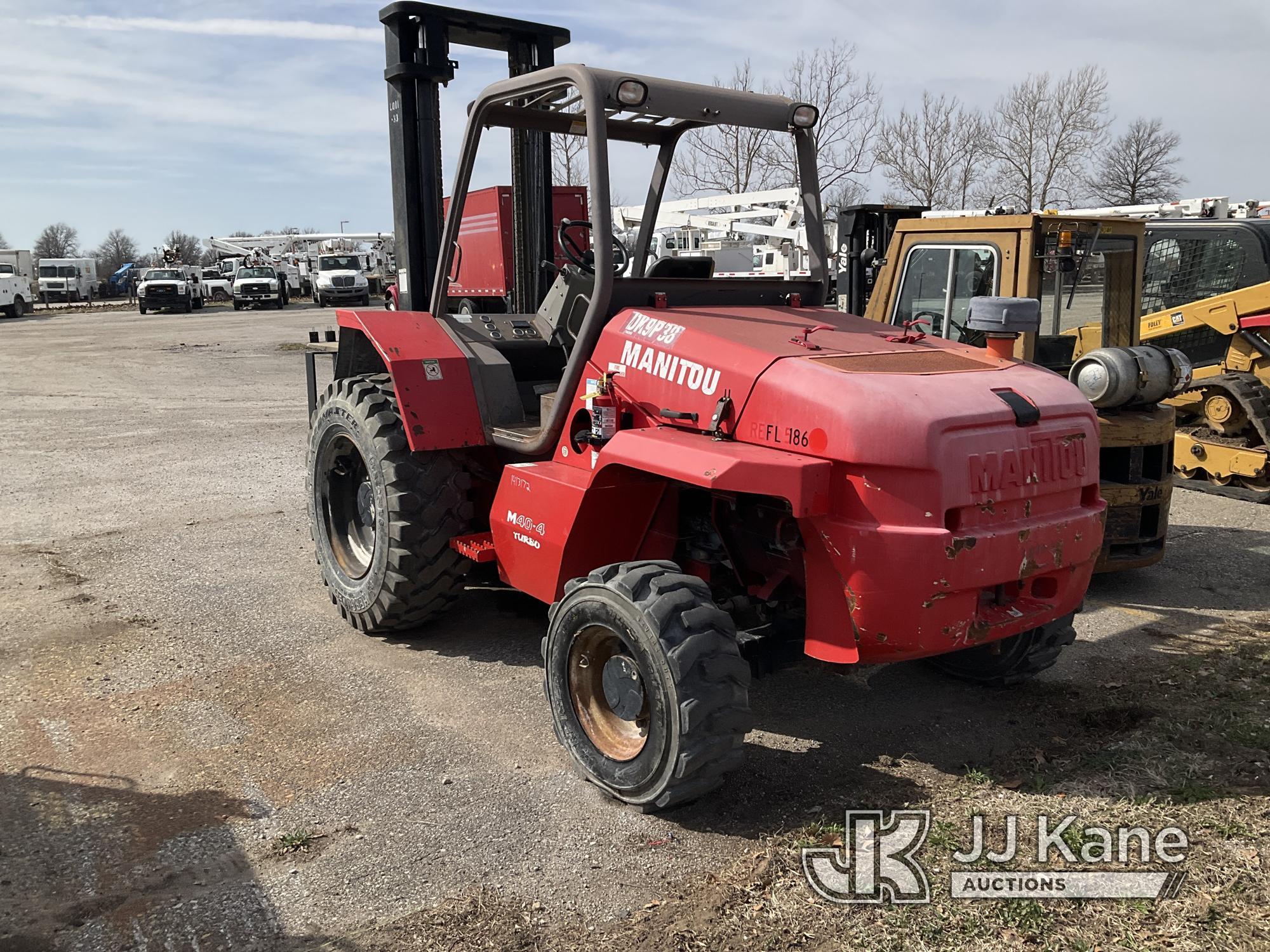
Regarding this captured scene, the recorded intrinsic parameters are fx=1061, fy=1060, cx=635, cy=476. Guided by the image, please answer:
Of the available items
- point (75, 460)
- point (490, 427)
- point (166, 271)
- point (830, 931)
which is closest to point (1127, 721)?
point (830, 931)

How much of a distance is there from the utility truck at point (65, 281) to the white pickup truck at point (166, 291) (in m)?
10.3

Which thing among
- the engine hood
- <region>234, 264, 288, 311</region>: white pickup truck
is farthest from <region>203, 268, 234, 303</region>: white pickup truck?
the engine hood

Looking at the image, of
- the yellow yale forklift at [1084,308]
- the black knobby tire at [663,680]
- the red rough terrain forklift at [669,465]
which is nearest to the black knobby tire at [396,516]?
the red rough terrain forklift at [669,465]

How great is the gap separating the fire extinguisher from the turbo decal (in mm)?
126

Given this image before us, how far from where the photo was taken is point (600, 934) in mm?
3098

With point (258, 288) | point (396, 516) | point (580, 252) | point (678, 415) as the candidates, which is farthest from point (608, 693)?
point (258, 288)

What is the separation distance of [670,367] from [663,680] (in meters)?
1.21

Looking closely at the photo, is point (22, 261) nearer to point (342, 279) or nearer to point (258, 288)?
point (258, 288)

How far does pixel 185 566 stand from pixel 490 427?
113 inches

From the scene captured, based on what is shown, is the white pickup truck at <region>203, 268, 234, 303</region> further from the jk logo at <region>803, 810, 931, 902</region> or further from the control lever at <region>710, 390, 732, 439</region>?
the jk logo at <region>803, 810, 931, 902</region>

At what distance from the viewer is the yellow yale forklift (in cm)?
626

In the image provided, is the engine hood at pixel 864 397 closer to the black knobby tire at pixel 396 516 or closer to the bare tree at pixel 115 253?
the black knobby tire at pixel 396 516

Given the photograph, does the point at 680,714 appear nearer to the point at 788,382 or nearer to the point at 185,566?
the point at 788,382

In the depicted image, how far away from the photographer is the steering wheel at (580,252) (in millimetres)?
4913
